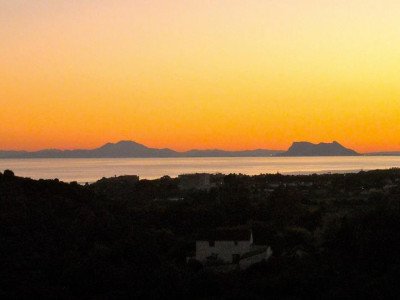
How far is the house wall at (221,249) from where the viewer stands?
26219mm

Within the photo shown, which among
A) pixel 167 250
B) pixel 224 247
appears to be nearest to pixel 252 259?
pixel 224 247

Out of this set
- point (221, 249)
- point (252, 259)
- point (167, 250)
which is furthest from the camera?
point (167, 250)

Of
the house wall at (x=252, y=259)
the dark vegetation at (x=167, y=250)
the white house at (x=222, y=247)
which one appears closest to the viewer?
the dark vegetation at (x=167, y=250)

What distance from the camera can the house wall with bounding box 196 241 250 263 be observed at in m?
26.2

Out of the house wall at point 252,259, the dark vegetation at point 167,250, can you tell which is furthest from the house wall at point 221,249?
the house wall at point 252,259

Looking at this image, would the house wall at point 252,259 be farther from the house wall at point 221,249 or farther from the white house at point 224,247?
the house wall at point 221,249

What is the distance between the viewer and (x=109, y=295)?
19.1 metres

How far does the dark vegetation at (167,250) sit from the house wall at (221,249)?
3.41 feet

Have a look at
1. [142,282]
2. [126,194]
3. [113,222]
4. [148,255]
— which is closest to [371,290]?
[142,282]

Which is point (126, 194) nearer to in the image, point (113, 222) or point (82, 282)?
point (113, 222)

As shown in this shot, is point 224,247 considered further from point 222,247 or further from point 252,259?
point 252,259

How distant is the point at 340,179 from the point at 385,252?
5566cm

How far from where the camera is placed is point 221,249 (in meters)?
26.5

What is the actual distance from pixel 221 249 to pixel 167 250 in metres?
2.86
